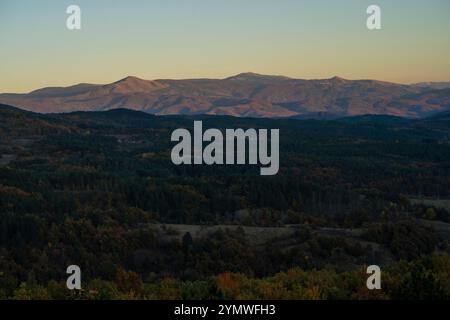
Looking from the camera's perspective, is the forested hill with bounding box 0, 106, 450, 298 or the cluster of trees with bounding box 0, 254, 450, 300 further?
the forested hill with bounding box 0, 106, 450, 298

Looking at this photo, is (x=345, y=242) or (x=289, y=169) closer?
(x=345, y=242)

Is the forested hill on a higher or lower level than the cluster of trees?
lower

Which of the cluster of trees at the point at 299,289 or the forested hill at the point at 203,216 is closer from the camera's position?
the cluster of trees at the point at 299,289

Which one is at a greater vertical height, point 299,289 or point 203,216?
point 299,289

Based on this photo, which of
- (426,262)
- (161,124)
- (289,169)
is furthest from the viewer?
(161,124)

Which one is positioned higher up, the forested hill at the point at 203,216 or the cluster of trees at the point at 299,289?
the cluster of trees at the point at 299,289

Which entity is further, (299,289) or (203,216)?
(203,216)
